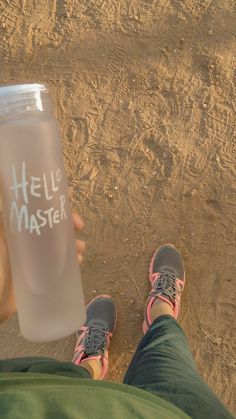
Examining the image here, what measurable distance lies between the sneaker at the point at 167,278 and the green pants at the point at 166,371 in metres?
0.27

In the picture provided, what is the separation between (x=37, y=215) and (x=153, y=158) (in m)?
1.10

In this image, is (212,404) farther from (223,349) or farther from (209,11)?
(209,11)

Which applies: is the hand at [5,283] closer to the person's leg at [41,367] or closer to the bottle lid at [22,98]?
the person's leg at [41,367]

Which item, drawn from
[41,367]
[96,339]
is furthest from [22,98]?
[96,339]

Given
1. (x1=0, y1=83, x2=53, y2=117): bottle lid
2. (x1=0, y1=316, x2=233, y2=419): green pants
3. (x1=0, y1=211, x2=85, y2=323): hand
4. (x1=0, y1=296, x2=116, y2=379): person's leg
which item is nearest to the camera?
(x1=0, y1=83, x2=53, y2=117): bottle lid

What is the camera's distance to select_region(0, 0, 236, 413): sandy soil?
2057mm

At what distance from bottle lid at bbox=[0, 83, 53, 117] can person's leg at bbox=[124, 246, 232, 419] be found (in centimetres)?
82

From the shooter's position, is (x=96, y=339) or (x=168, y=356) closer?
(x=168, y=356)

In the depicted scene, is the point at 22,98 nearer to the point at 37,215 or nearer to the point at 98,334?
the point at 37,215

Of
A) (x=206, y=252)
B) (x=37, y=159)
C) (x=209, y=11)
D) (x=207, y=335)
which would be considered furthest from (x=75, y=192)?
(x=37, y=159)

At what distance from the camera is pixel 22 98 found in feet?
3.52

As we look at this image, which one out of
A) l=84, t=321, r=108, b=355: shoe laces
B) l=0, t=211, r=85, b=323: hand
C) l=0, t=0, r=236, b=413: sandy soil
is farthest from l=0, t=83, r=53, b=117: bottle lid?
l=84, t=321, r=108, b=355: shoe laces

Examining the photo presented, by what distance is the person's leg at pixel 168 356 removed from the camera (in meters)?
1.36

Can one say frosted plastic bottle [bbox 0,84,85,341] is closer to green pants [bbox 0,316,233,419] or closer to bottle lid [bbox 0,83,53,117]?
bottle lid [bbox 0,83,53,117]
